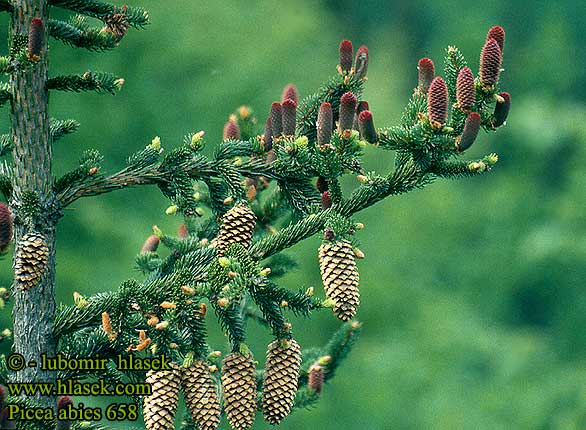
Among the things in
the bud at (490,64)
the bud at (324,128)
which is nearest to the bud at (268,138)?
the bud at (324,128)

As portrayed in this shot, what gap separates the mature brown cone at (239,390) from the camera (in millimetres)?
2900

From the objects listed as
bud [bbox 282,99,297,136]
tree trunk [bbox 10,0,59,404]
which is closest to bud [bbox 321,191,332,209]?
bud [bbox 282,99,297,136]

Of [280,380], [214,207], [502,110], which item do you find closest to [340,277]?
[280,380]

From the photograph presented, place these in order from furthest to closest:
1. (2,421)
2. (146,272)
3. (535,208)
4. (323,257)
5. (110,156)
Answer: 1. (535,208)
2. (110,156)
3. (146,272)
4. (323,257)
5. (2,421)

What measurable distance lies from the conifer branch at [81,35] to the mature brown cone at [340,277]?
3.05 feet

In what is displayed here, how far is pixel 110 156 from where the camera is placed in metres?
9.65

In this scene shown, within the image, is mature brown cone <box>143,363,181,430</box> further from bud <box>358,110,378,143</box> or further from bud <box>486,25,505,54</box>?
bud <box>486,25,505,54</box>

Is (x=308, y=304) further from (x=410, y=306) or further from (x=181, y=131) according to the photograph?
(x=410, y=306)

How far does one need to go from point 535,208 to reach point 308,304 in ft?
41.7

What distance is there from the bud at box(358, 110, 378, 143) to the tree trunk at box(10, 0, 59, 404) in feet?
2.80

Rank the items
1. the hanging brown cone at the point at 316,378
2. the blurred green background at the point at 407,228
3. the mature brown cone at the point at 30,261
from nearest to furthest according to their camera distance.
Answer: the mature brown cone at the point at 30,261, the hanging brown cone at the point at 316,378, the blurred green background at the point at 407,228

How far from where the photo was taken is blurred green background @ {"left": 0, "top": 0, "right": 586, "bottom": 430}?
9859mm

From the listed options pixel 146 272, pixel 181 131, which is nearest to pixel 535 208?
pixel 181 131

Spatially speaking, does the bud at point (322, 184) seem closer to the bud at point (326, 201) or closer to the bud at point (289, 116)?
the bud at point (326, 201)
